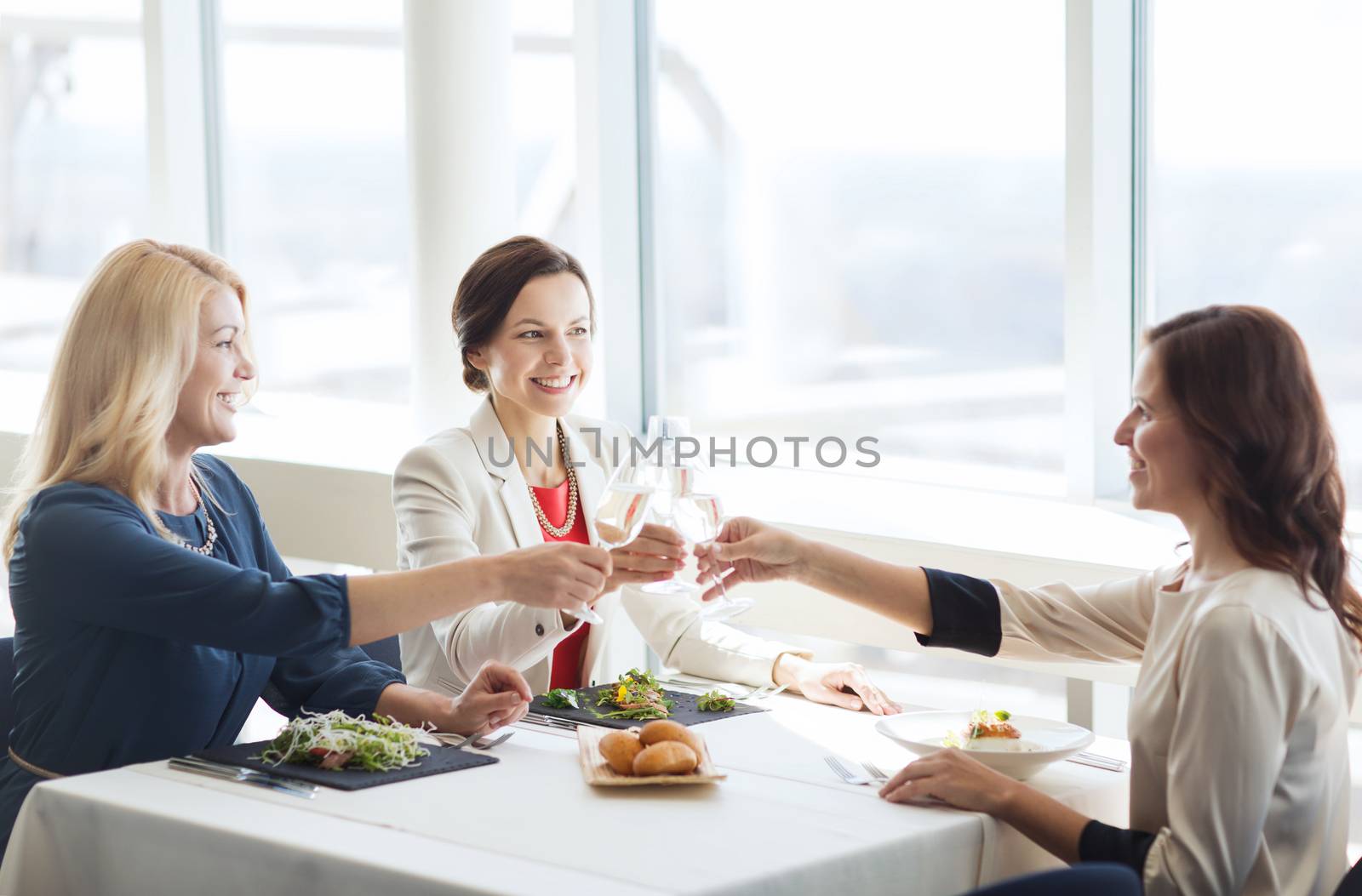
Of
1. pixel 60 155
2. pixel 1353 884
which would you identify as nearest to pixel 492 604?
pixel 1353 884

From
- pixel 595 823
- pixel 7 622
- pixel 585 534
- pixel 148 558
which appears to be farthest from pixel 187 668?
pixel 7 622

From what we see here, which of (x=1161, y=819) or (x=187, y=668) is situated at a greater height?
(x=187, y=668)

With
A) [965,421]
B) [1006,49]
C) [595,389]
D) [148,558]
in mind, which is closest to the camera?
[148,558]

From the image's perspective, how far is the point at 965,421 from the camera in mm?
3934

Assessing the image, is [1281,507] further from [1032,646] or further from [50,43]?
[50,43]

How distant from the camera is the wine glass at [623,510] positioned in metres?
1.96

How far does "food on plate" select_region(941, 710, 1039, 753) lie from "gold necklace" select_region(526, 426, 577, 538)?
100 cm

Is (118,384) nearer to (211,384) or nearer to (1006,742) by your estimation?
(211,384)

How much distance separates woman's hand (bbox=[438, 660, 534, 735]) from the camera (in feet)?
6.97

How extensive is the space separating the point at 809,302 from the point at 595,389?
0.66 metres

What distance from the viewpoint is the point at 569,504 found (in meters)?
2.88

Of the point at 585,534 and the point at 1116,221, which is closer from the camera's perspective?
the point at 585,534

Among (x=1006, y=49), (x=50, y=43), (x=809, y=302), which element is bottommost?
(x=809, y=302)

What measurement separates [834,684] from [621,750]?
1.90 ft
